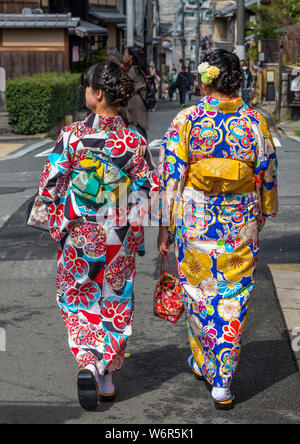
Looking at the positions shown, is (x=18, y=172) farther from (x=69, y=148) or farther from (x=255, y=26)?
(x=255, y=26)

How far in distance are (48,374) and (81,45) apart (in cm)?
2791

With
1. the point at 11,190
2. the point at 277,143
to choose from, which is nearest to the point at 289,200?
the point at 11,190

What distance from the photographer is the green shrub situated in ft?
61.6

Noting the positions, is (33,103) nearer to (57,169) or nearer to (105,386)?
(57,169)

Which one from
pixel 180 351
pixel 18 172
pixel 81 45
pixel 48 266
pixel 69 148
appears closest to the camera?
pixel 69 148

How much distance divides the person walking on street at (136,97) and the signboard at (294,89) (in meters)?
11.2

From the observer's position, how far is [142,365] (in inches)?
191

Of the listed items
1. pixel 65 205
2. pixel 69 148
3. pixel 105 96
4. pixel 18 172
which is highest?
pixel 105 96

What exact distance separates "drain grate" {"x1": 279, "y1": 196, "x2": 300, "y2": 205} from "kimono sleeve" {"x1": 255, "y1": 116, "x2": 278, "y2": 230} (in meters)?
5.89

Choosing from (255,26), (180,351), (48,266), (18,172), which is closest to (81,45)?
(255,26)

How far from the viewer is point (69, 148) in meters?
4.12

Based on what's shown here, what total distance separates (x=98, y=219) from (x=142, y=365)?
1.15 metres

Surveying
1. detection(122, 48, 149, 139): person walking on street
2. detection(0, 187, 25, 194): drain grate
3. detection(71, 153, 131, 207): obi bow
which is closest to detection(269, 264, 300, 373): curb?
detection(71, 153, 131, 207): obi bow

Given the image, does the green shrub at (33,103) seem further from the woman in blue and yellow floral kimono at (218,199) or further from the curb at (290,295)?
the woman in blue and yellow floral kimono at (218,199)
